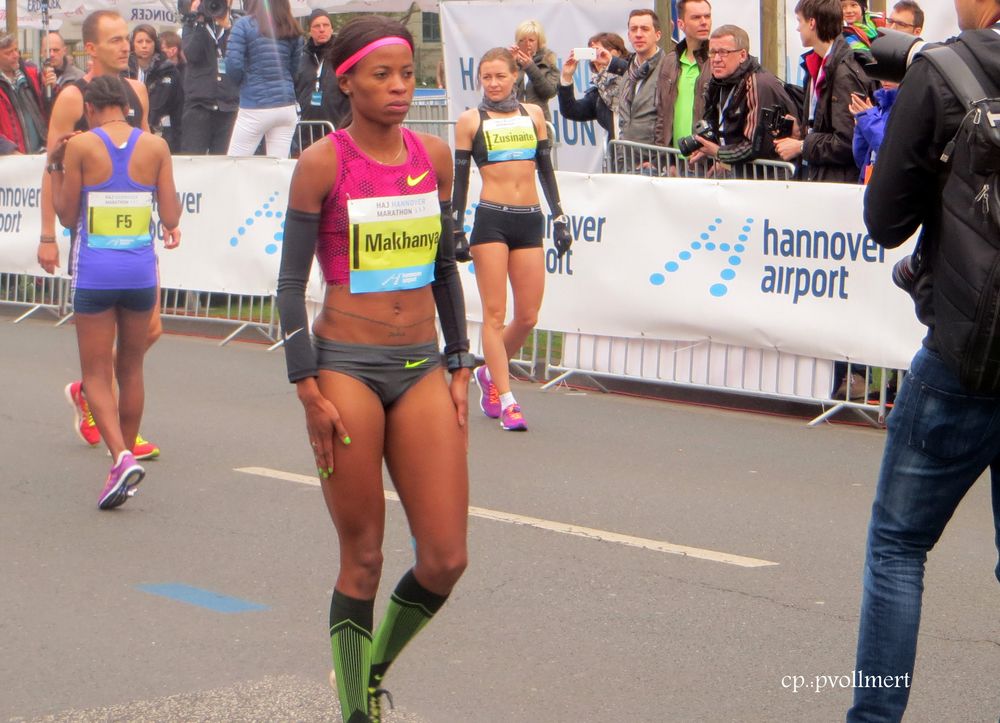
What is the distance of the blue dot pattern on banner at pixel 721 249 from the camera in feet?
30.9

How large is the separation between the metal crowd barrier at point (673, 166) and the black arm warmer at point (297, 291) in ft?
20.5

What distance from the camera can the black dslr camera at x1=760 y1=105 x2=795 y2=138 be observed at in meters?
9.79

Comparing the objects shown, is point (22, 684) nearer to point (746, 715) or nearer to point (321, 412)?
point (321, 412)

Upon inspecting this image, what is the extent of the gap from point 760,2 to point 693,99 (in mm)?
2207

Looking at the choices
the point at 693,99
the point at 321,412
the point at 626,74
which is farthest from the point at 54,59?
the point at 321,412

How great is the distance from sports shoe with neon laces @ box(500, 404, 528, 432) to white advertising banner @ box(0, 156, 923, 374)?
149 centimetres

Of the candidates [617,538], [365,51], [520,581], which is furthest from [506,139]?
[365,51]

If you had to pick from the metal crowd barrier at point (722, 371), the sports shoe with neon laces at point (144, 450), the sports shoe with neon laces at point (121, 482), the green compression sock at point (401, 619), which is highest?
the green compression sock at point (401, 619)

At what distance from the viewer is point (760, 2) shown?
498 inches

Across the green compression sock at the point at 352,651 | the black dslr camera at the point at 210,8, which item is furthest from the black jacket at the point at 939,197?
the black dslr camera at the point at 210,8

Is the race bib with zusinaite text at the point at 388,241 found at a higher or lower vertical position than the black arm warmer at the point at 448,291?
higher

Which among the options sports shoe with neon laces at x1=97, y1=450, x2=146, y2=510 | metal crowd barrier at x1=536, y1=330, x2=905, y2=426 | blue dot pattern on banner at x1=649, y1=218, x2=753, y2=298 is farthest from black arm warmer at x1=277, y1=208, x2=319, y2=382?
blue dot pattern on banner at x1=649, y1=218, x2=753, y2=298

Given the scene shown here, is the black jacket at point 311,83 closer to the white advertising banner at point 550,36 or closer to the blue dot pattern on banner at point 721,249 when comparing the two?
the white advertising banner at point 550,36

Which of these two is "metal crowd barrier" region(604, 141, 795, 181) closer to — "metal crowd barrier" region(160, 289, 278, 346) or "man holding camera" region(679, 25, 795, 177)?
"man holding camera" region(679, 25, 795, 177)
